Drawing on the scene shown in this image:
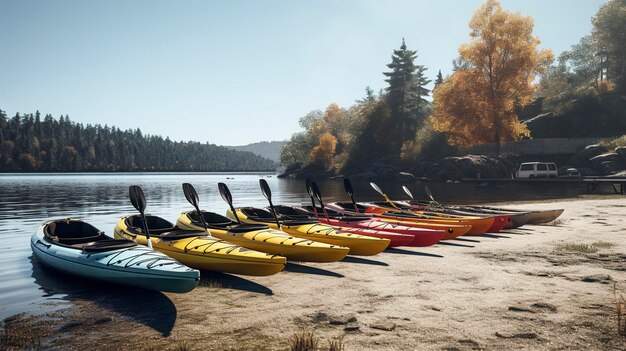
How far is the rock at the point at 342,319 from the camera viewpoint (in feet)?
20.1

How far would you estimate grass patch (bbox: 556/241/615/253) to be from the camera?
415 inches

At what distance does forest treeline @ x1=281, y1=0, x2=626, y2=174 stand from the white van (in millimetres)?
3213

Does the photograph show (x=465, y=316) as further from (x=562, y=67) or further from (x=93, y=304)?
(x=562, y=67)

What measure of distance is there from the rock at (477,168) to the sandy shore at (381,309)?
37.2 meters

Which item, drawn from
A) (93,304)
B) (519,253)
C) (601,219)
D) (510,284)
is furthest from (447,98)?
(93,304)

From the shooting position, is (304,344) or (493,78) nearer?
(304,344)

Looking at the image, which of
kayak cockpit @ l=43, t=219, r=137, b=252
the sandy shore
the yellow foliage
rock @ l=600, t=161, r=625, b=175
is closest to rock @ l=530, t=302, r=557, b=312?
the sandy shore

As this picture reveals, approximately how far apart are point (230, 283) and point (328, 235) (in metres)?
3.05

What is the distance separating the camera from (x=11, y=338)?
6.03m

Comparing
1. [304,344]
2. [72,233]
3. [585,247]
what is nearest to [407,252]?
[585,247]

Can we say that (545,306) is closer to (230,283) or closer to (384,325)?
(384,325)

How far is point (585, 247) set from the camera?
35.2ft

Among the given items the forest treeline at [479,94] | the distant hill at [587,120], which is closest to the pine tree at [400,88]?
the forest treeline at [479,94]

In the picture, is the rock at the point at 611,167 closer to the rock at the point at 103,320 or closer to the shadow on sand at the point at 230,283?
the shadow on sand at the point at 230,283
